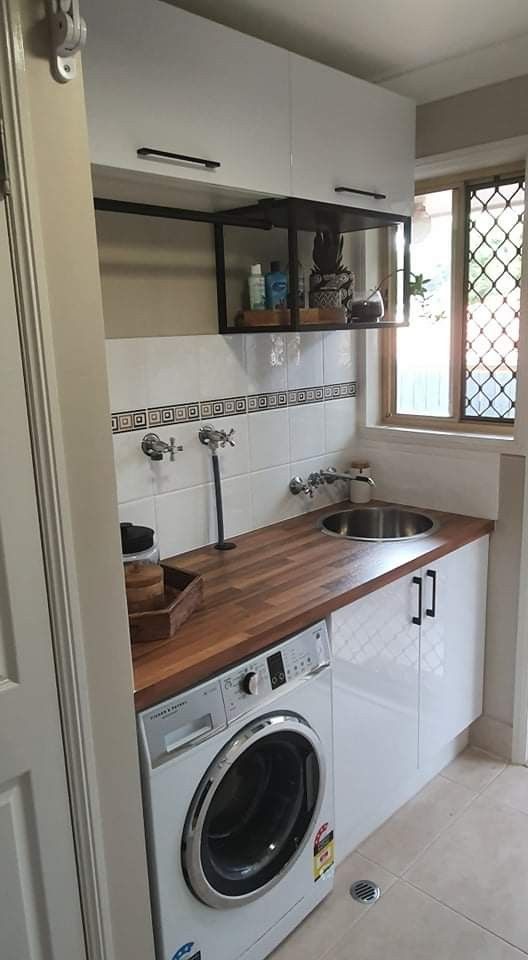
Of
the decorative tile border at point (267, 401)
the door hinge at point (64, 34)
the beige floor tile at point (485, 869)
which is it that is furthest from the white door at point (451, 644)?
the door hinge at point (64, 34)

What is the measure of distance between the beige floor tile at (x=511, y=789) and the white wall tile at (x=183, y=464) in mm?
1427

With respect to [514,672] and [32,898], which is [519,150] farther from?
[32,898]

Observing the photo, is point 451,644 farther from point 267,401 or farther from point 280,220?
point 280,220

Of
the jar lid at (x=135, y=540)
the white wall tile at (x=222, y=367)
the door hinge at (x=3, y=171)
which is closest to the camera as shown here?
the door hinge at (x=3, y=171)

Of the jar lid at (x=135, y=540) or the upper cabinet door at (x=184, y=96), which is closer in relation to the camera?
the upper cabinet door at (x=184, y=96)

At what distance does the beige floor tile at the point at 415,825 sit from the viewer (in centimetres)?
208

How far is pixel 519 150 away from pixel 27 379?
5.89 feet

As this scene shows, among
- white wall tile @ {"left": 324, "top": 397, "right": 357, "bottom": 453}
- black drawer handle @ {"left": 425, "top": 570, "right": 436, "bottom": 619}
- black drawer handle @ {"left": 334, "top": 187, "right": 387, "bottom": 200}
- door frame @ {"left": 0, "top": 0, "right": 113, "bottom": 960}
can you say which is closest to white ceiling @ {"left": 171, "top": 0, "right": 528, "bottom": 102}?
black drawer handle @ {"left": 334, "top": 187, "right": 387, "bottom": 200}

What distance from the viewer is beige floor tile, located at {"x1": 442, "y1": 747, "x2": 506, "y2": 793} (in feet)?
7.90

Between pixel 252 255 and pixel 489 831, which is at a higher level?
pixel 252 255

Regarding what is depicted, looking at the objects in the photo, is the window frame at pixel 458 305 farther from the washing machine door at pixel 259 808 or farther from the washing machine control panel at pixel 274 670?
the washing machine door at pixel 259 808

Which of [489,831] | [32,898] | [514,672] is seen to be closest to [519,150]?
[514,672]

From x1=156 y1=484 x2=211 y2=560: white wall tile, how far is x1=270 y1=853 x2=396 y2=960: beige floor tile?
1049 mm

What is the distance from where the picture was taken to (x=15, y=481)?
1096 mm
